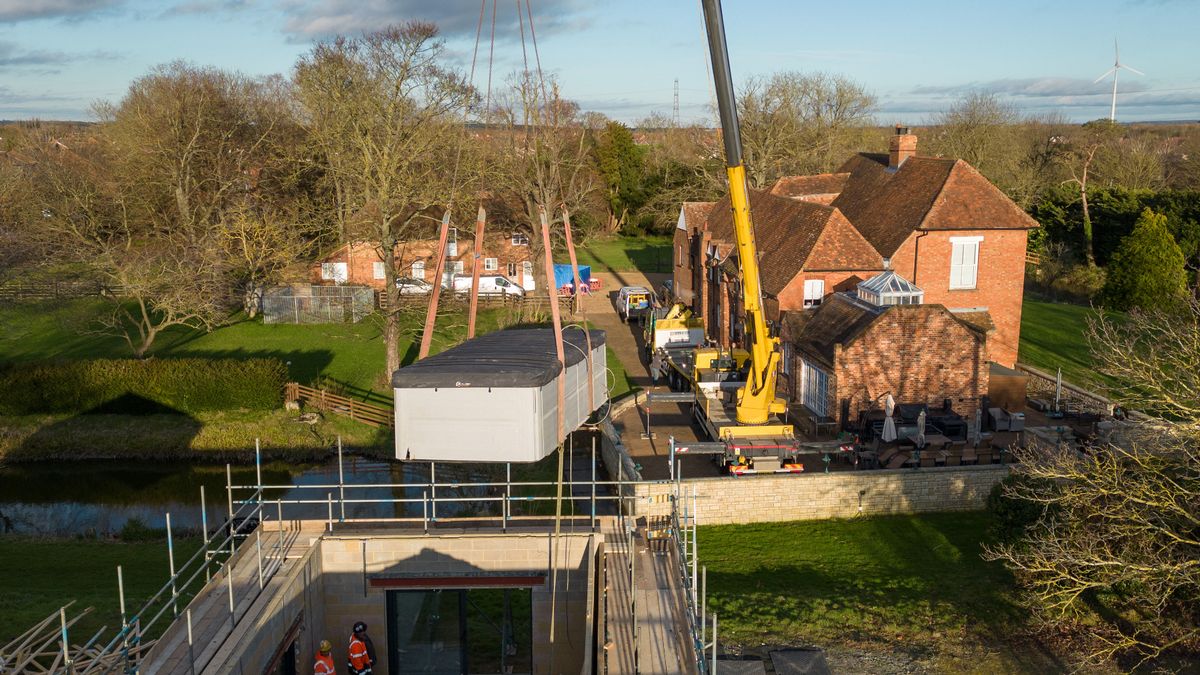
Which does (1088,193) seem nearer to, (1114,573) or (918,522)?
(918,522)

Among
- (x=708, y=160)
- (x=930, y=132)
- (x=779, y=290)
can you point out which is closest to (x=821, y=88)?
(x=708, y=160)

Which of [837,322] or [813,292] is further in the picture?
[813,292]

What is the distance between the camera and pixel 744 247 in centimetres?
2189

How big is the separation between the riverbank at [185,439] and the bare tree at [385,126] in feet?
13.4

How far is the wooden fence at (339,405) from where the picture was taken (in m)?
31.2

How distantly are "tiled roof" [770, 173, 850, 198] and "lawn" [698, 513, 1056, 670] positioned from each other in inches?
982

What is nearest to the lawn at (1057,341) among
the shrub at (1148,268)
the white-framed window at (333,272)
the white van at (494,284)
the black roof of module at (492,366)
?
the shrub at (1148,268)

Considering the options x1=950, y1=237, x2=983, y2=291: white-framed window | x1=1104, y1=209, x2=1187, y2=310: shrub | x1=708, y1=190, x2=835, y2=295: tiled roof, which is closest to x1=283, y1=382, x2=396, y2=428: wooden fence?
x1=708, y1=190, x2=835, y2=295: tiled roof

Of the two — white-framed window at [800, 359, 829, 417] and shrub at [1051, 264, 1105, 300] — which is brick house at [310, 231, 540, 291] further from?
shrub at [1051, 264, 1105, 300]

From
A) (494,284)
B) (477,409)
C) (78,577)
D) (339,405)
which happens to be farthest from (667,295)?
(477,409)

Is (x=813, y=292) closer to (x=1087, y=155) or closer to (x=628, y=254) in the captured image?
(x=1087, y=155)

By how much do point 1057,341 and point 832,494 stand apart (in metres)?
21.2

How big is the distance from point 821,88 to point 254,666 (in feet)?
190

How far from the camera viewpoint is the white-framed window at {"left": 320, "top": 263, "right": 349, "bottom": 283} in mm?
48469
